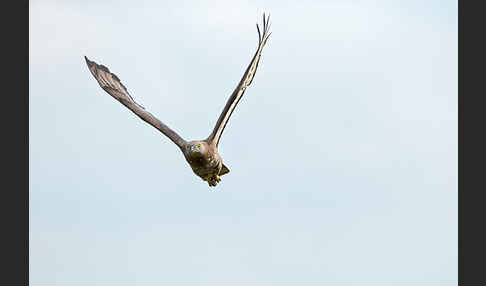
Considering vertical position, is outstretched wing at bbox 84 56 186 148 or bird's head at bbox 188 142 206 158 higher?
outstretched wing at bbox 84 56 186 148

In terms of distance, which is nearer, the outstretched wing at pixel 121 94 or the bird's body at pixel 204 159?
the bird's body at pixel 204 159

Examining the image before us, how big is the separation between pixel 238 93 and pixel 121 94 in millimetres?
4948

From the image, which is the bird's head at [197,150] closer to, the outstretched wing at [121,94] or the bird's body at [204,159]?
the bird's body at [204,159]

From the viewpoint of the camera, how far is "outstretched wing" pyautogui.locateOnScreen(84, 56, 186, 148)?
122 feet

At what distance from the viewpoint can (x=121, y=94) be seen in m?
39.7

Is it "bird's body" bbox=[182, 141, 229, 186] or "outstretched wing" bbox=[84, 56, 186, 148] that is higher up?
"outstretched wing" bbox=[84, 56, 186, 148]

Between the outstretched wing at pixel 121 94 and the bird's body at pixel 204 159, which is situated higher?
the outstretched wing at pixel 121 94

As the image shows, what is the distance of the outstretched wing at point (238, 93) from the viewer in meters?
36.0

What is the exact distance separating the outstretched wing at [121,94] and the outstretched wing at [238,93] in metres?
1.01

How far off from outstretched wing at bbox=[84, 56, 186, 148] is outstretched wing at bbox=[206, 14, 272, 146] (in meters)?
1.01

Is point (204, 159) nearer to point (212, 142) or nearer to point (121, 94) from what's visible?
point (212, 142)

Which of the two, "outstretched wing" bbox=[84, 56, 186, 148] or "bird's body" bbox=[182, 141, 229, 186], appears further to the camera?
"outstretched wing" bbox=[84, 56, 186, 148]

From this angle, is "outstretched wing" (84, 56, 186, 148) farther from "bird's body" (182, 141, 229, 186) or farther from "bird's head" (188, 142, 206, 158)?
"bird's head" (188, 142, 206, 158)

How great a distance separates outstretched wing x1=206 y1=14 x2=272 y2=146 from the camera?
118ft
